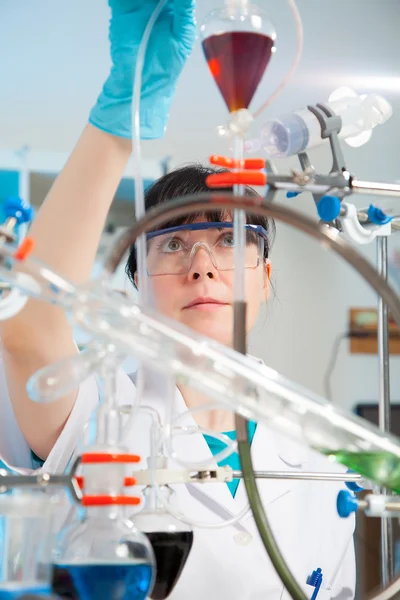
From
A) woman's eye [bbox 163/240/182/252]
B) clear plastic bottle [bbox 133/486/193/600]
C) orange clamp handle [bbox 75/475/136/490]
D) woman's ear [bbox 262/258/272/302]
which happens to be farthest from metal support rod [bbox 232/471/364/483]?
woman's ear [bbox 262/258/272/302]

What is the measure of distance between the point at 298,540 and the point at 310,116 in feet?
3.02

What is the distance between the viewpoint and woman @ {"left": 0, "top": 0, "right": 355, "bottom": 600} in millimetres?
1162

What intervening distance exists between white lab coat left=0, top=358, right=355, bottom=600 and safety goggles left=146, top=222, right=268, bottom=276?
0.26 m

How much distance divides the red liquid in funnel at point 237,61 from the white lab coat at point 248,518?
0.73 metres

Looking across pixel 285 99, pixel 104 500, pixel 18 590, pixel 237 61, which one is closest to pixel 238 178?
pixel 237 61

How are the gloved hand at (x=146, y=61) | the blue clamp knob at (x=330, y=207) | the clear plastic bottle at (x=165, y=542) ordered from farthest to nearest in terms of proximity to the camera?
the gloved hand at (x=146, y=61) → the blue clamp knob at (x=330, y=207) → the clear plastic bottle at (x=165, y=542)

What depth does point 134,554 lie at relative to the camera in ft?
2.35

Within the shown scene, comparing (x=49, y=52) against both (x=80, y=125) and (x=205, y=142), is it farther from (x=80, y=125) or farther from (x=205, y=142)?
(x=205, y=142)

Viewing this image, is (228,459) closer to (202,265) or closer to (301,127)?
(202,265)

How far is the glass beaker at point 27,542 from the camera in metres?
0.69

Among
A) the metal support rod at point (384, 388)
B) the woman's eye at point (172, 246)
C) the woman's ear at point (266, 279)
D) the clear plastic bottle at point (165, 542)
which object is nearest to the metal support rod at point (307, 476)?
the metal support rod at point (384, 388)

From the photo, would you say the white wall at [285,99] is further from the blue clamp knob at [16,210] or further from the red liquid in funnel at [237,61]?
the blue clamp knob at [16,210]

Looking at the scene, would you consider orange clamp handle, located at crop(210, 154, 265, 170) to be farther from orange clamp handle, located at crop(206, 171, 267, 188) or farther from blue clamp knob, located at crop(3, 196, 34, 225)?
blue clamp knob, located at crop(3, 196, 34, 225)

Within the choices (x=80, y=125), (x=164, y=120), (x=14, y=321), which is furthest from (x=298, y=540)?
(x=80, y=125)
